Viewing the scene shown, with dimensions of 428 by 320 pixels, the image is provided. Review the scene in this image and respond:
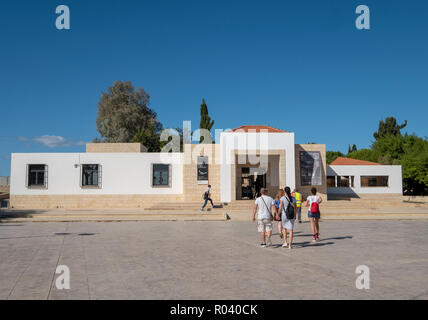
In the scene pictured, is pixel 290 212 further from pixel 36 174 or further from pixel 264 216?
pixel 36 174

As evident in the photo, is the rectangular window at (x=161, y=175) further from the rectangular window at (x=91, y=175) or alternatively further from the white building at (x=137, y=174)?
the rectangular window at (x=91, y=175)

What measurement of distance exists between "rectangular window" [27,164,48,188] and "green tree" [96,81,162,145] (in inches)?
886

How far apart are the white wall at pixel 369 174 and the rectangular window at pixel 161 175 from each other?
677 inches

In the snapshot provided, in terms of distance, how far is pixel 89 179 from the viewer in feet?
88.5

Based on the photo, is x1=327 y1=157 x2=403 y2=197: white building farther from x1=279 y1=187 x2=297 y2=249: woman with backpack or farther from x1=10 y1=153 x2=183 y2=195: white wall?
x1=279 y1=187 x2=297 y2=249: woman with backpack

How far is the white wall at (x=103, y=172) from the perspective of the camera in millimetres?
26766

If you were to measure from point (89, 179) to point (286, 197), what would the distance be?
67.5ft

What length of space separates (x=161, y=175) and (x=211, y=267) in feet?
67.0

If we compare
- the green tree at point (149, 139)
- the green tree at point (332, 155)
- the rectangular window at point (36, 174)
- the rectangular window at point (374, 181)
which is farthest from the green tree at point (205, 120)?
the green tree at point (332, 155)

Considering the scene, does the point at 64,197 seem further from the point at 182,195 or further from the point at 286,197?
the point at 286,197

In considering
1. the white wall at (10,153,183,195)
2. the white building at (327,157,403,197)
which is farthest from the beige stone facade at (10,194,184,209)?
the white building at (327,157,403,197)

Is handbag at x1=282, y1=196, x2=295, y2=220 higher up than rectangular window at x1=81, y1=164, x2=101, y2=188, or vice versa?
rectangular window at x1=81, y1=164, x2=101, y2=188

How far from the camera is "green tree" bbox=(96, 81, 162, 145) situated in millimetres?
51000

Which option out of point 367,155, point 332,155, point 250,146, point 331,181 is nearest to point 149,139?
point 331,181
